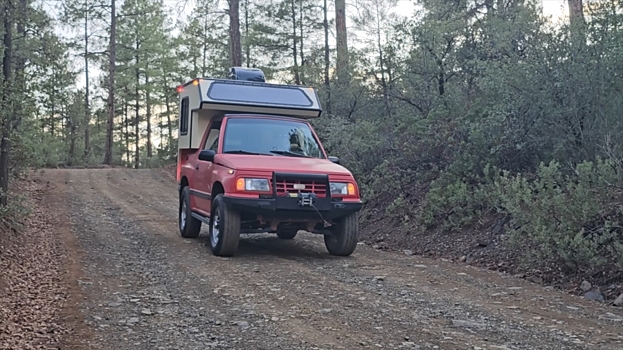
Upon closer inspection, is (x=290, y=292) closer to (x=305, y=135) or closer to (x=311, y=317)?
(x=311, y=317)

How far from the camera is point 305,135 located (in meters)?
10.2

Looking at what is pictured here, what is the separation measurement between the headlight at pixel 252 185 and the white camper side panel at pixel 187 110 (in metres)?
2.48

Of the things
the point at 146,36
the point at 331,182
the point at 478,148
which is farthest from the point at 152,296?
the point at 146,36

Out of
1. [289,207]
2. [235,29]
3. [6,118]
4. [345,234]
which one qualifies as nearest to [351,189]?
[345,234]

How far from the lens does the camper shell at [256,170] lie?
337 inches

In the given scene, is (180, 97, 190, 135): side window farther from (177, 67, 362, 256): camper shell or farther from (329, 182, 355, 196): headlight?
(329, 182, 355, 196): headlight

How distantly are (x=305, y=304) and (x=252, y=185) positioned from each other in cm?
275

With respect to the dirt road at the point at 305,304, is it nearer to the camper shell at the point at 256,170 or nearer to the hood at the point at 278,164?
the camper shell at the point at 256,170

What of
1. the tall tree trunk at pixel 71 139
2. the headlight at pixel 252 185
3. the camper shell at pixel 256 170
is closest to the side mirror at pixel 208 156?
the camper shell at pixel 256 170

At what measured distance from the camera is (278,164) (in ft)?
29.2

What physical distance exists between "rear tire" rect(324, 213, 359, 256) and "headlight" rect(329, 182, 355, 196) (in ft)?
1.33

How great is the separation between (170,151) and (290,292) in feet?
81.9

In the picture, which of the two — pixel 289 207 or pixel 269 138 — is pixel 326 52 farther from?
pixel 289 207

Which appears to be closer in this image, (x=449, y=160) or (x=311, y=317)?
(x=311, y=317)
